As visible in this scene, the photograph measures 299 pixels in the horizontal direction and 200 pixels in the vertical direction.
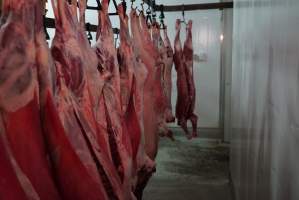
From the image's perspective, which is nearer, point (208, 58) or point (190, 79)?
point (190, 79)

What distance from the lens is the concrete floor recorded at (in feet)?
10.2

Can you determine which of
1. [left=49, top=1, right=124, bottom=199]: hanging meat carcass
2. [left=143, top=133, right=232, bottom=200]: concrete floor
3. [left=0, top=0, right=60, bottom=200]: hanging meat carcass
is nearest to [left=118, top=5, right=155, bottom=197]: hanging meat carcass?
[left=49, top=1, right=124, bottom=199]: hanging meat carcass

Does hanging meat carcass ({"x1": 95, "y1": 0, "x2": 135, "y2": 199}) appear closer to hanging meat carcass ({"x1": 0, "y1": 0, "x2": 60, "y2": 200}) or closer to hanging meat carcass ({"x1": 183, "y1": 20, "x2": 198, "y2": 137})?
hanging meat carcass ({"x1": 0, "y1": 0, "x2": 60, "y2": 200})

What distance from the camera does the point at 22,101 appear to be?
2.52 ft

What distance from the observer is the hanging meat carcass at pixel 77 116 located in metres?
0.85

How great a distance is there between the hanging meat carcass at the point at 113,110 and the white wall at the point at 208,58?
3.72 m

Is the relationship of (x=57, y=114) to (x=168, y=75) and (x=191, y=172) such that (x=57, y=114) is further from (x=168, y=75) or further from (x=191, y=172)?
(x=191, y=172)

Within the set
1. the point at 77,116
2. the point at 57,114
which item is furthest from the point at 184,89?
the point at 57,114

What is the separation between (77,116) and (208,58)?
437 centimetres

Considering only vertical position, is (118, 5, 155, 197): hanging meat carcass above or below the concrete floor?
above

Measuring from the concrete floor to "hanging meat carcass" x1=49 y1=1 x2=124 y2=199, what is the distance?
2.10 m

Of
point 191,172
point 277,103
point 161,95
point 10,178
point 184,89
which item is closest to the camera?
→ point 10,178

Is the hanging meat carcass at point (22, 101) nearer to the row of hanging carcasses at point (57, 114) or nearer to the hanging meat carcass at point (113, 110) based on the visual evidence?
the row of hanging carcasses at point (57, 114)

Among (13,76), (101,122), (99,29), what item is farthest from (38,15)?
(99,29)
